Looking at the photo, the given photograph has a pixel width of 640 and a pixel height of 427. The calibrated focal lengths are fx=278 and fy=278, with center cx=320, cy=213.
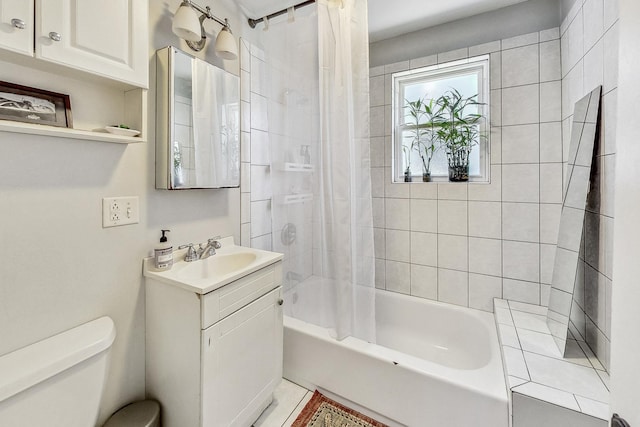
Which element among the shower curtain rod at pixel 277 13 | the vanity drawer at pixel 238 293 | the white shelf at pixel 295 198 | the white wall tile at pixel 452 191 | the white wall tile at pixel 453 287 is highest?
the shower curtain rod at pixel 277 13

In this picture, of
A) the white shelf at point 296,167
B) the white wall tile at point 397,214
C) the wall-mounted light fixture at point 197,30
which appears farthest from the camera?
the white wall tile at point 397,214

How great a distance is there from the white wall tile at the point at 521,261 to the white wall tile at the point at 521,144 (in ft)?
1.90

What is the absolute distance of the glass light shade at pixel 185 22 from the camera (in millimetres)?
1303

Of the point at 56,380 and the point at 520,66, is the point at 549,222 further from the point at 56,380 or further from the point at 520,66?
the point at 56,380

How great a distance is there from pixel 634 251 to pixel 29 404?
1523 millimetres

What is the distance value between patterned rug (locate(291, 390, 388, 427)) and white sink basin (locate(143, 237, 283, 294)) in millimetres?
871

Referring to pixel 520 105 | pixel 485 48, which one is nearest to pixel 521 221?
pixel 520 105

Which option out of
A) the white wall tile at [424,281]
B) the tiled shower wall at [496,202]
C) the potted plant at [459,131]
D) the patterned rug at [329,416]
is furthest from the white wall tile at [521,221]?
the patterned rug at [329,416]

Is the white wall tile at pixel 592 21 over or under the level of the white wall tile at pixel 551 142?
over

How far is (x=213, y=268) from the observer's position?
1547mm

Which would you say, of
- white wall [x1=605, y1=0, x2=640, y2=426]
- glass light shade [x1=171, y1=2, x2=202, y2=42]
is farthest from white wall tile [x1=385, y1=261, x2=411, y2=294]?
glass light shade [x1=171, y1=2, x2=202, y2=42]

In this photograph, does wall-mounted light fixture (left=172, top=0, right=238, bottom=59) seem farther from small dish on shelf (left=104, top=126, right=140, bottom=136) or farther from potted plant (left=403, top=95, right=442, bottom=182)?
potted plant (left=403, top=95, right=442, bottom=182)

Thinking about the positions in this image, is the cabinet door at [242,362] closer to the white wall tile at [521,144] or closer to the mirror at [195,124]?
the mirror at [195,124]

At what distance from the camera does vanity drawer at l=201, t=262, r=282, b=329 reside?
1154 mm
